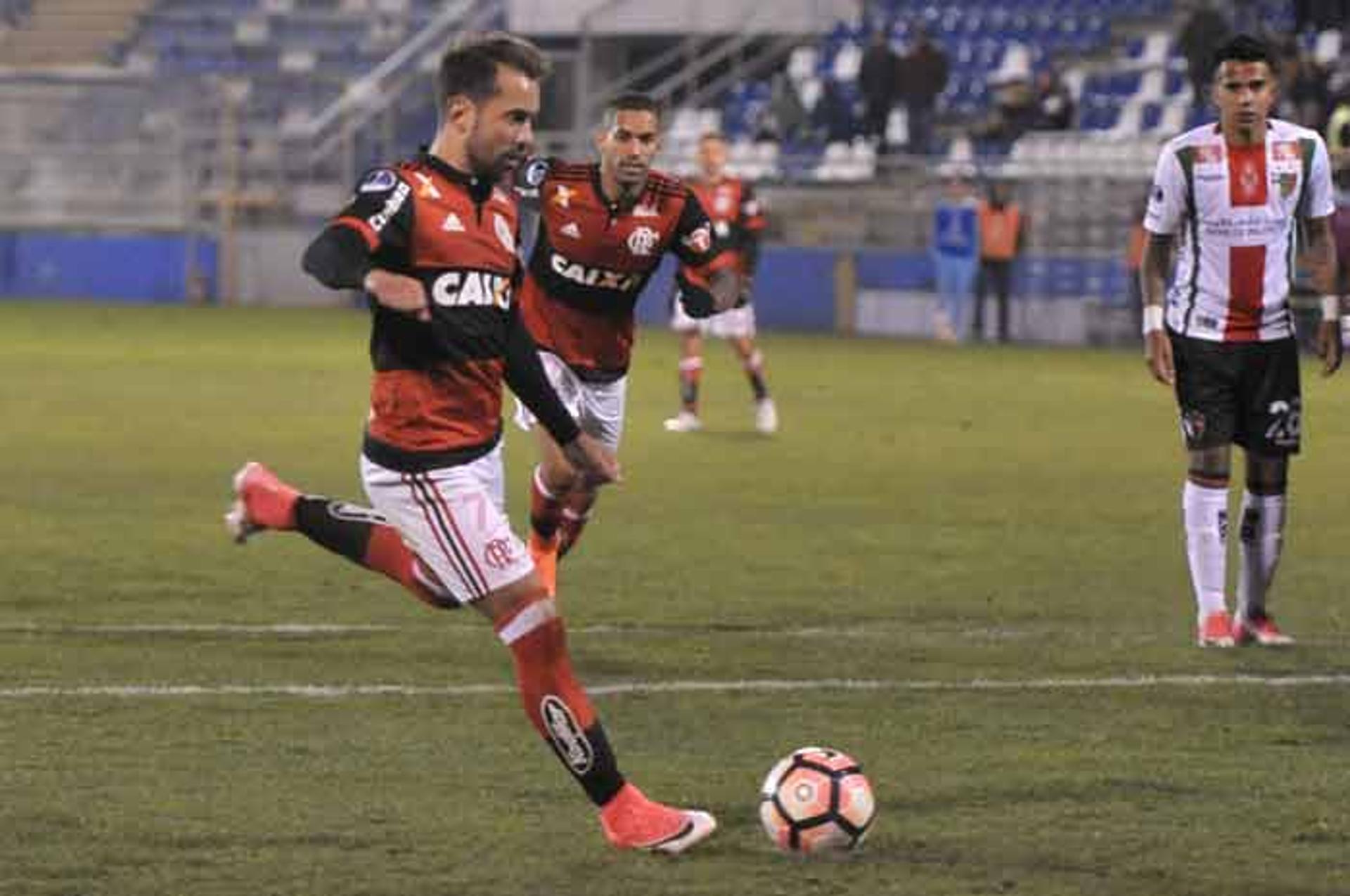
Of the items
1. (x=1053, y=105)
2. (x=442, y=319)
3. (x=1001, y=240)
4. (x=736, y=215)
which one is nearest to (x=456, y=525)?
(x=442, y=319)

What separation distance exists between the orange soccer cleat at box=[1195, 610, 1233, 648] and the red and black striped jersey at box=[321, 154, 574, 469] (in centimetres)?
413

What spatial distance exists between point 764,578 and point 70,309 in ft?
90.7

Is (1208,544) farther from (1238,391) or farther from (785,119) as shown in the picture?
(785,119)

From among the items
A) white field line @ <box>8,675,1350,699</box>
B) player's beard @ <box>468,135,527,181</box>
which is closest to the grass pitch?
white field line @ <box>8,675,1350,699</box>

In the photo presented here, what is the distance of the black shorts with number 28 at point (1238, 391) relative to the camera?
11.0 metres

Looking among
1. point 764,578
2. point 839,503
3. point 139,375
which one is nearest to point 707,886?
point 764,578

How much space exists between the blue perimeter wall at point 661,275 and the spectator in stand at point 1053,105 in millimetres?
1702

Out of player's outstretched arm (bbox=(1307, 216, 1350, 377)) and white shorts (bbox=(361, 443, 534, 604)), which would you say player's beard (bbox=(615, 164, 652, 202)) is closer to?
player's outstretched arm (bbox=(1307, 216, 1350, 377))

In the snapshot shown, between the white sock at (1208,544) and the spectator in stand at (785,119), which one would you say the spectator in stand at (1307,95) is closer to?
the spectator in stand at (785,119)

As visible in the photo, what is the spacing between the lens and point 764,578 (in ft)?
43.7

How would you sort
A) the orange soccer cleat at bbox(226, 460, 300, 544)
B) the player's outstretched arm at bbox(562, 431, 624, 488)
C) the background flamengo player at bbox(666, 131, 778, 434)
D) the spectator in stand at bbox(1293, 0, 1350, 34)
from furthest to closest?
1. the spectator in stand at bbox(1293, 0, 1350, 34)
2. the background flamengo player at bbox(666, 131, 778, 434)
3. the orange soccer cleat at bbox(226, 460, 300, 544)
4. the player's outstretched arm at bbox(562, 431, 624, 488)

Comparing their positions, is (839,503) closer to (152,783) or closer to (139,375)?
(152,783)

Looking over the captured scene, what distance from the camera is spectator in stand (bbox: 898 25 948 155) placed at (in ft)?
124

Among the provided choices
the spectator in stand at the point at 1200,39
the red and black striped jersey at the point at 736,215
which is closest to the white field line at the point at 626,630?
the red and black striped jersey at the point at 736,215
